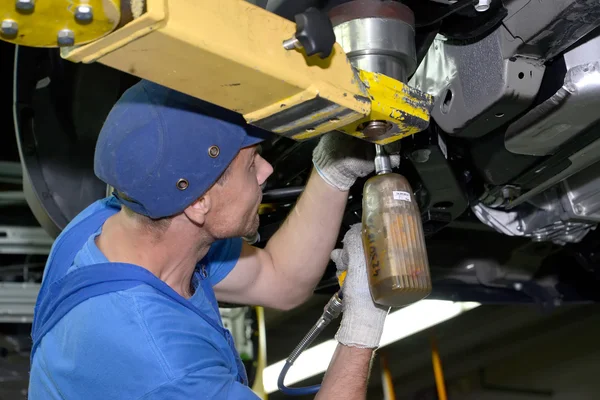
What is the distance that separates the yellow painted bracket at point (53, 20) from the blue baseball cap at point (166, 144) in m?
0.40

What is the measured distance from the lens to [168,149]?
1232mm

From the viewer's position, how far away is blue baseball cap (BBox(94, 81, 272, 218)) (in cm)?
123

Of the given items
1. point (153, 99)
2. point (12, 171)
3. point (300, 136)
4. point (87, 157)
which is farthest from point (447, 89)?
point (12, 171)

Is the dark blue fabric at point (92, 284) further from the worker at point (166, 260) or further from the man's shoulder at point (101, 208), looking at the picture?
the man's shoulder at point (101, 208)

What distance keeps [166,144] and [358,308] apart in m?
0.46

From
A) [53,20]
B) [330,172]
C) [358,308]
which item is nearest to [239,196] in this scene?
[330,172]

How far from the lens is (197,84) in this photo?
0.94 meters

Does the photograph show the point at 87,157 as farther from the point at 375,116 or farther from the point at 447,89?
the point at 375,116

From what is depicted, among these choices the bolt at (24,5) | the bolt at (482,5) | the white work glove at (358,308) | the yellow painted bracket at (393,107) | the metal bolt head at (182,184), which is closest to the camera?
the bolt at (24,5)

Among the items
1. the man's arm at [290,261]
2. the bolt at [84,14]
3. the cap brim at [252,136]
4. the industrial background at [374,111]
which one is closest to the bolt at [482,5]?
the industrial background at [374,111]

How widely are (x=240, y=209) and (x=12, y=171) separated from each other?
5.16ft

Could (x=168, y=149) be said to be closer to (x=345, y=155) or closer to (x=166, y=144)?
(x=166, y=144)

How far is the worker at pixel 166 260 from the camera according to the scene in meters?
1.24

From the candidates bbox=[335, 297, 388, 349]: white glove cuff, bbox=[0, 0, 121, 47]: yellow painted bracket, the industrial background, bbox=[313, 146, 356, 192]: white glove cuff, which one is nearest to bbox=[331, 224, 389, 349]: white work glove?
bbox=[335, 297, 388, 349]: white glove cuff
